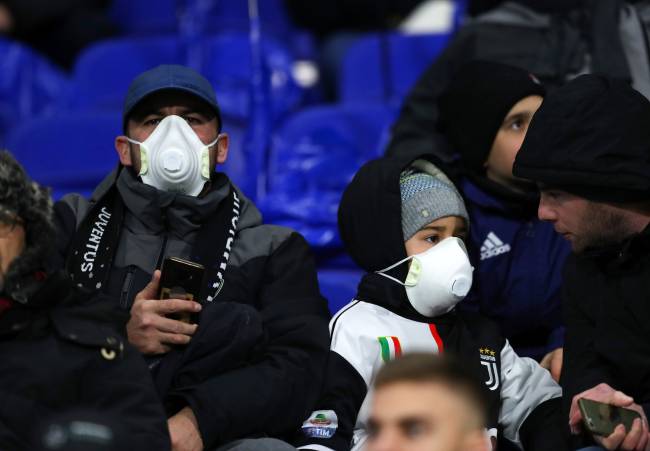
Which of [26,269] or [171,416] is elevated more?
[26,269]

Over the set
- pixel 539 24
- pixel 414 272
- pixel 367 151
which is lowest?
pixel 367 151

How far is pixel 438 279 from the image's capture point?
2768 mm

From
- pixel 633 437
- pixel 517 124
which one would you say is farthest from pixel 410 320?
pixel 517 124

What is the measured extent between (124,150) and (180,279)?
611 mm

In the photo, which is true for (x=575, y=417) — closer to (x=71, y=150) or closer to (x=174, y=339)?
(x=174, y=339)

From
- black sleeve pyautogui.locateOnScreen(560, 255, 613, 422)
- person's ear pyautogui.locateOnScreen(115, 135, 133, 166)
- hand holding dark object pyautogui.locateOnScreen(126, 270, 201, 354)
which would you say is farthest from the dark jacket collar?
black sleeve pyautogui.locateOnScreen(560, 255, 613, 422)

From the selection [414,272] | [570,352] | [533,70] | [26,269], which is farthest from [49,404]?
[533,70]

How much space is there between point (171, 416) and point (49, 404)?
354mm

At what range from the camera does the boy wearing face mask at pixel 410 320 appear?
264 cm

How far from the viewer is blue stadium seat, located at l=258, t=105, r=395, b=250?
4461mm

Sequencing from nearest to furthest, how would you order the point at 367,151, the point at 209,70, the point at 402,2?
the point at 367,151 → the point at 209,70 → the point at 402,2

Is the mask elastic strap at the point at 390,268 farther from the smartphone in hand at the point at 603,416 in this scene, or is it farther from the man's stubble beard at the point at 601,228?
the smartphone in hand at the point at 603,416

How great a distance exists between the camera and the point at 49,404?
2197 mm

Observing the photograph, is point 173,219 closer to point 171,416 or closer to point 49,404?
point 171,416
